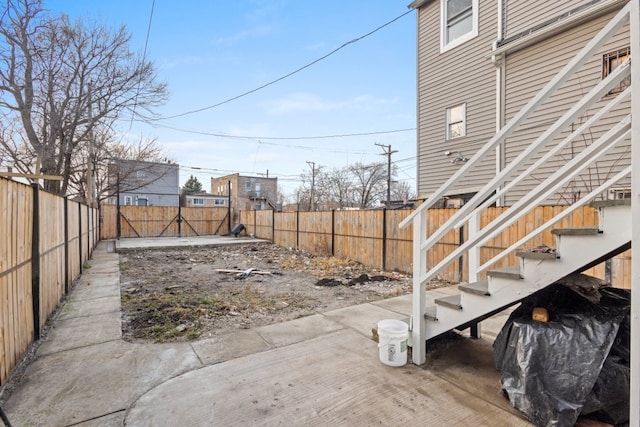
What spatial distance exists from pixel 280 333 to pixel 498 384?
214 centimetres

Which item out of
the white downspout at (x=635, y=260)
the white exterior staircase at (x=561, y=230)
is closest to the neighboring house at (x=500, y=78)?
the white exterior staircase at (x=561, y=230)

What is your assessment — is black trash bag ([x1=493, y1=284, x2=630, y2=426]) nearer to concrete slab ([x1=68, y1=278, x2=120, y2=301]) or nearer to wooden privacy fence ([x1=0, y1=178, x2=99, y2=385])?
wooden privacy fence ([x1=0, y1=178, x2=99, y2=385])

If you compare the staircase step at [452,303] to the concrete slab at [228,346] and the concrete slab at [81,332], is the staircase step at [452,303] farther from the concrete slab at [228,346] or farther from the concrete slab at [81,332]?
the concrete slab at [81,332]

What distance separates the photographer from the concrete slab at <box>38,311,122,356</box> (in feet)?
10.6

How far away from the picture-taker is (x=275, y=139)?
65.8 ft

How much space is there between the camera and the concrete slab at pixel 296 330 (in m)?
3.38

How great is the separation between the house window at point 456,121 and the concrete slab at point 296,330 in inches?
243

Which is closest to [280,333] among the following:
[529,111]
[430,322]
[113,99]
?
[430,322]

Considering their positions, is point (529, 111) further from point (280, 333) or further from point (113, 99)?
point (113, 99)

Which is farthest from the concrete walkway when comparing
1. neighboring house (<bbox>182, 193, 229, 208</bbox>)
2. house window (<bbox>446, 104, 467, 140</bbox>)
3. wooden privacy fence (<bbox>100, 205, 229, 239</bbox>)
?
neighboring house (<bbox>182, 193, 229, 208</bbox>)

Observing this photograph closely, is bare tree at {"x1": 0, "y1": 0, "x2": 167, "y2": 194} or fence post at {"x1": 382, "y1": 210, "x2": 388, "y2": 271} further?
bare tree at {"x1": 0, "y1": 0, "x2": 167, "y2": 194}

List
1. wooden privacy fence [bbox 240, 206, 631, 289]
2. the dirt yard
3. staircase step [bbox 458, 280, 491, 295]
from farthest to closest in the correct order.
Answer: wooden privacy fence [bbox 240, 206, 631, 289]
the dirt yard
staircase step [bbox 458, 280, 491, 295]

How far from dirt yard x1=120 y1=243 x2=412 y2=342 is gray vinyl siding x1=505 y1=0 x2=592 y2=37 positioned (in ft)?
19.8

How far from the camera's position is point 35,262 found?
329 centimetres
